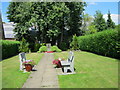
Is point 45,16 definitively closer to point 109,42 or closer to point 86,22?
point 109,42

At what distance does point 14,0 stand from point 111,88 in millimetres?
33242

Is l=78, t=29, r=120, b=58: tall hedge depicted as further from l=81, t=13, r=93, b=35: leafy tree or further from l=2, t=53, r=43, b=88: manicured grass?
l=81, t=13, r=93, b=35: leafy tree

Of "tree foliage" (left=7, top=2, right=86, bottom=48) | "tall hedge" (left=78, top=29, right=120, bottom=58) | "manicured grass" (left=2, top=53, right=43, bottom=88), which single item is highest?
"tree foliage" (left=7, top=2, right=86, bottom=48)

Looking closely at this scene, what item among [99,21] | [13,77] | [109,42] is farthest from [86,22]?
[13,77]

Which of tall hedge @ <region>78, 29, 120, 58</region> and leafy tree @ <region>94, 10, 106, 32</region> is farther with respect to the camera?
leafy tree @ <region>94, 10, 106, 32</region>

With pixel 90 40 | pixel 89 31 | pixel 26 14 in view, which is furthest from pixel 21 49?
pixel 89 31

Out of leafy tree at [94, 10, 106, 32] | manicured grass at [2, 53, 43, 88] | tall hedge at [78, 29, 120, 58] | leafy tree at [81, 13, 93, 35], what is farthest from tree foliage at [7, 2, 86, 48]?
leafy tree at [94, 10, 106, 32]

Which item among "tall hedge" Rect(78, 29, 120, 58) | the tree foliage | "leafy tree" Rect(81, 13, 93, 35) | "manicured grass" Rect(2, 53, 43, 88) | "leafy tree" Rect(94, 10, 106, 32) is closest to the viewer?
"manicured grass" Rect(2, 53, 43, 88)

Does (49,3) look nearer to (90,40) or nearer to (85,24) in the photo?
(90,40)

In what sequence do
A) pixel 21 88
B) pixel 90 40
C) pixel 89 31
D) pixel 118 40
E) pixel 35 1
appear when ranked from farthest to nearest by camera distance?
1. pixel 89 31
2. pixel 35 1
3. pixel 90 40
4. pixel 118 40
5. pixel 21 88

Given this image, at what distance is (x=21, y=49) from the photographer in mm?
23438

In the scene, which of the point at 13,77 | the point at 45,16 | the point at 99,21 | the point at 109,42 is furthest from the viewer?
the point at 99,21

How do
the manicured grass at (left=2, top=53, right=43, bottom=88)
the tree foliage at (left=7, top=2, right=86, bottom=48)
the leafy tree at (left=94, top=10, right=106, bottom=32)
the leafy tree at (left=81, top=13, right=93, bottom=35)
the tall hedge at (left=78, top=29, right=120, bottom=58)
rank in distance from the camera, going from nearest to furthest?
1. the manicured grass at (left=2, top=53, right=43, bottom=88)
2. the tall hedge at (left=78, top=29, right=120, bottom=58)
3. the tree foliage at (left=7, top=2, right=86, bottom=48)
4. the leafy tree at (left=81, top=13, right=93, bottom=35)
5. the leafy tree at (left=94, top=10, right=106, bottom=32)

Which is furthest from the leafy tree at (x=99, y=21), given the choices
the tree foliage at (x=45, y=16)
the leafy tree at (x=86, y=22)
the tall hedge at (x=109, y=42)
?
the tall hedge at (x=109, y=42)
